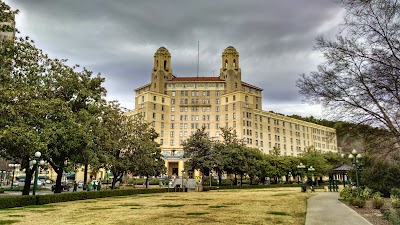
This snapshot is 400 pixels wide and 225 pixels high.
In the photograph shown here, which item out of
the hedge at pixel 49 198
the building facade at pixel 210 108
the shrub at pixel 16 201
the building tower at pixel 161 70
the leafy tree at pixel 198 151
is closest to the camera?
the shrub at pixel 16 201

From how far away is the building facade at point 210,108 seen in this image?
357 feet

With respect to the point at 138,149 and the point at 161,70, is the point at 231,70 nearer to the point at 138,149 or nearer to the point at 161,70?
the point at 161,70

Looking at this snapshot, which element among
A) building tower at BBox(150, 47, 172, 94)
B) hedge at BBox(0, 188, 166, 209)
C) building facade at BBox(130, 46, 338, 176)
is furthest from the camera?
building tower at BBox(150, 47, 172, 94)

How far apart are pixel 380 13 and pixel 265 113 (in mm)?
103074

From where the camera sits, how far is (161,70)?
116 metres

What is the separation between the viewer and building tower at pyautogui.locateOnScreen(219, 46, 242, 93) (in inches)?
4528

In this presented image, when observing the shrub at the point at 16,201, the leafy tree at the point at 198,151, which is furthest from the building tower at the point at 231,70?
the shrub at the point at 16,201

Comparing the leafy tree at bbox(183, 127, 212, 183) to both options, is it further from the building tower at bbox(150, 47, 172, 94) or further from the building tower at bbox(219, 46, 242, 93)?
the building tower at bbox(219, 46, 242, 93)

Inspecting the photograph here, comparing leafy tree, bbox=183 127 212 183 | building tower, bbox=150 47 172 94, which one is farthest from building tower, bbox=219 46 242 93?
leafy tree, bbox=183 127 212 183

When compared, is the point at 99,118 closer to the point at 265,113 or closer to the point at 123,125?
the point at 123,125

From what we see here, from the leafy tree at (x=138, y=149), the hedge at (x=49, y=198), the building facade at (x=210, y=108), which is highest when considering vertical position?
the building facade at (x=210, y=108)

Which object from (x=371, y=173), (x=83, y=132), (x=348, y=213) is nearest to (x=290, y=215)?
(x=348, y=213)

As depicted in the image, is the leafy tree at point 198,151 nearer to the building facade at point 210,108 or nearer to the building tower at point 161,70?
the building facade at point 210,108

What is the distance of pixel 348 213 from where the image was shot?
55.1ft
